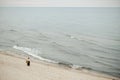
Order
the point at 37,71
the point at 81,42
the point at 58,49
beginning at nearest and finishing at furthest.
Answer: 1. the point at 81,42
2. the point at 58,49
3. the point at 37,71

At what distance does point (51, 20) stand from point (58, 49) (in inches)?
17.5

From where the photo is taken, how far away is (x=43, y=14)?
2.56 m

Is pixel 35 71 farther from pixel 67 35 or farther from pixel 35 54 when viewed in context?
pixel 67 35

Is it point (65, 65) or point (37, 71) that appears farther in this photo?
point (37, 71)

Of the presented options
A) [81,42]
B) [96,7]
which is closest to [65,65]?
[81,42]

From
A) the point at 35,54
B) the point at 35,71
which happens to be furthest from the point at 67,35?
the point at 35,71

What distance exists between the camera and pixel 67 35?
7.84 ft

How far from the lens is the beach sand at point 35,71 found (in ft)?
7.78

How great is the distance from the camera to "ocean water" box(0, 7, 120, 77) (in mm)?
2102

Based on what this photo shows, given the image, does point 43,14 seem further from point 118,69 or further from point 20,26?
point 118,69

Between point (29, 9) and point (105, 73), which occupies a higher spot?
point (29, 9)

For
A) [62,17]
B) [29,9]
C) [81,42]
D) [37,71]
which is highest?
[29,9]

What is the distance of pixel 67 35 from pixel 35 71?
0.85 meters

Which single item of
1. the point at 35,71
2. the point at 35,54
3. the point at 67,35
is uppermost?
the point at 67,35
